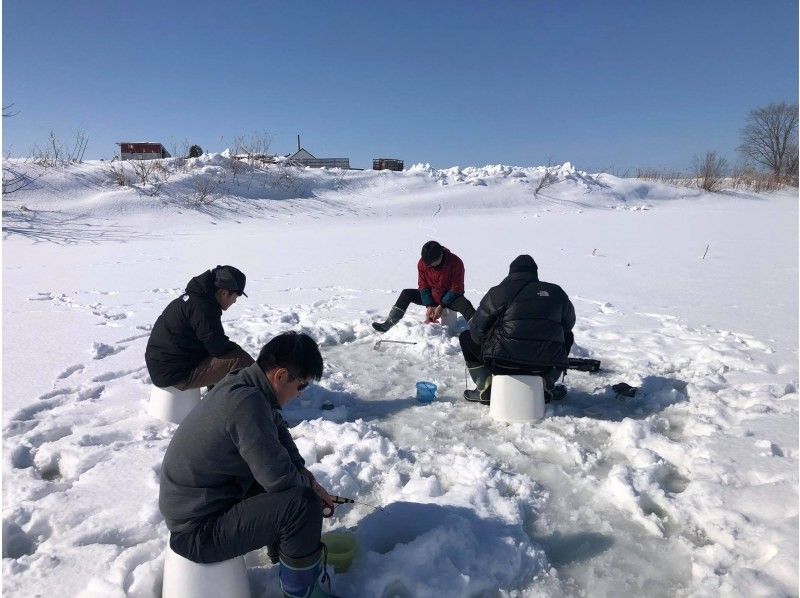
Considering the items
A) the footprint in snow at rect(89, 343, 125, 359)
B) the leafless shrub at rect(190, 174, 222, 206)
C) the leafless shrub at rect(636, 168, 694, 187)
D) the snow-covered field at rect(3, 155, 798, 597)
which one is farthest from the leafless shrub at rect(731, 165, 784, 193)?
the footprint in snow at rect(89, 343, 125, 359)

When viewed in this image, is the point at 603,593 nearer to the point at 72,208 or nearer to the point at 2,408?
the point at 2,408

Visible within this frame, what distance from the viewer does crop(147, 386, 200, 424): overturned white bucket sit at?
3.78 meters

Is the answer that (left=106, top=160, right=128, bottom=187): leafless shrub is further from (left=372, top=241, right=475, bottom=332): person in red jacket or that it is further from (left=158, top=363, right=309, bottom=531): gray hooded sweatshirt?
(left=158, top=363, right=309, bottom=531): gray hooded sweatshirt

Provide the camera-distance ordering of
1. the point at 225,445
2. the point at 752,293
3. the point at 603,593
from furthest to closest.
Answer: the point at 752,293 → the point at 603,593 → the point at 225,445

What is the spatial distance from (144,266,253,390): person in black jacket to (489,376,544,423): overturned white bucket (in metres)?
1.88

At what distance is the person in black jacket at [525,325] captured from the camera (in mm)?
3834

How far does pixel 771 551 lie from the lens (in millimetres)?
2531

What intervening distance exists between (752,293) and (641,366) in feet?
12.9

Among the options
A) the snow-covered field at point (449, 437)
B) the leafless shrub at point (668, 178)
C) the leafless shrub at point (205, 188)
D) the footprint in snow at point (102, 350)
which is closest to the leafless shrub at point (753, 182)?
the leafless shrub at point (668, 178)

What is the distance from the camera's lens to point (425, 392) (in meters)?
4.23

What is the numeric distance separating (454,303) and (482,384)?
73.0 inches

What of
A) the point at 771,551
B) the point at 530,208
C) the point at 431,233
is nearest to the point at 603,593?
the point at 771,551

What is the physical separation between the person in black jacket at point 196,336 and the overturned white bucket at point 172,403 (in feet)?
0.27

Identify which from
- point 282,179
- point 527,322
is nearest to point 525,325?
point 527,322
